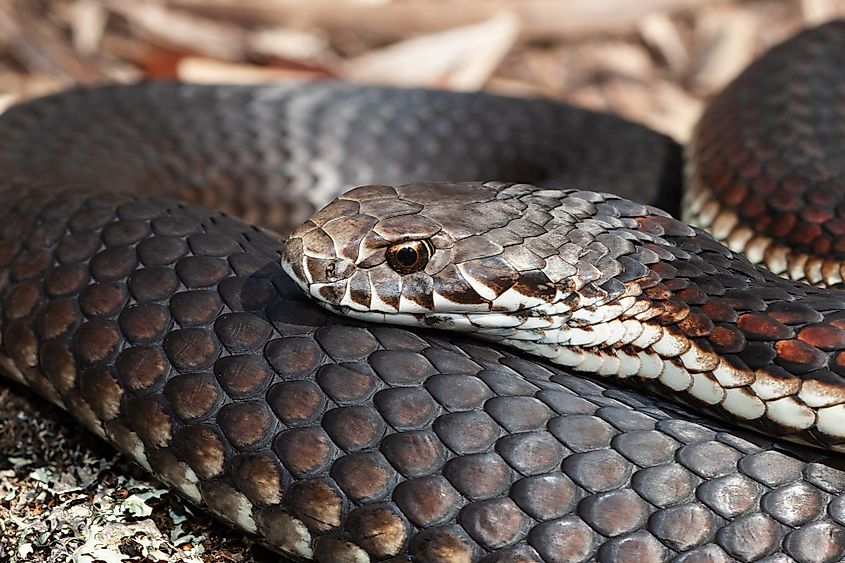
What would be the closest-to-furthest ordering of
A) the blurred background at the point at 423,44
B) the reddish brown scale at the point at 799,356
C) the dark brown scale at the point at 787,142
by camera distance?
the reddish brown scale at the point at 799,356 → the dark brown scale at the point at 787,142 → the blurred background at the point at 423,44

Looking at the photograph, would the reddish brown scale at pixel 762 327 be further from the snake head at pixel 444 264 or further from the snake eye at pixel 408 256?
the snake eye at pixel 408 256

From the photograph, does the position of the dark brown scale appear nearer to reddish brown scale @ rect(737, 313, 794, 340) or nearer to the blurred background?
reddish brown scale @ rect(737, 313, 794, 340)

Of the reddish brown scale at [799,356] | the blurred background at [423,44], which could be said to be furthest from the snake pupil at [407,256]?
the blurred background at [423,44]

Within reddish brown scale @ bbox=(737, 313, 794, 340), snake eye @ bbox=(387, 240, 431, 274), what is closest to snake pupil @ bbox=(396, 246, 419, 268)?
snake eye @ bbox=(387, 240, 431, 274)

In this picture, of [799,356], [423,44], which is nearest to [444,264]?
[799,356]

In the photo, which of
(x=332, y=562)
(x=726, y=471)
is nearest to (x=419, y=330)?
(x=332, y=562)

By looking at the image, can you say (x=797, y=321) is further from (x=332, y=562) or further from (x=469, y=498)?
(x=332, y=562)

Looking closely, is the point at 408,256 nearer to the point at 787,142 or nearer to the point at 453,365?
the point at 453,365
